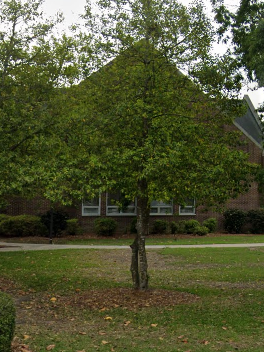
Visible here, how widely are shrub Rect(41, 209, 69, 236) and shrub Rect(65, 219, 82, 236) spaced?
7.9 inches

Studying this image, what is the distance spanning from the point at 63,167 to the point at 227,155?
2894mm

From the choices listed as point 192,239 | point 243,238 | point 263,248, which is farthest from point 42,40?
point 243,238

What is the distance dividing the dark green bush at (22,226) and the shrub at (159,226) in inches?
200

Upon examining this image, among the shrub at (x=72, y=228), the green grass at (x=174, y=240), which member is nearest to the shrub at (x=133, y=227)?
the green grass at (x=174, y=240)

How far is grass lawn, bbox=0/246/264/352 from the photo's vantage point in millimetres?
7336

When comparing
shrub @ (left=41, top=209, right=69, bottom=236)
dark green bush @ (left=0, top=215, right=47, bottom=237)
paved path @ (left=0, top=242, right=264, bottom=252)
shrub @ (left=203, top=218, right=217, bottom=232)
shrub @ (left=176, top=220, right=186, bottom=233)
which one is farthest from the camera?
shrub @ (left=203, top=218, right=217, bottom=232)

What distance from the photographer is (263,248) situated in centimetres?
1894

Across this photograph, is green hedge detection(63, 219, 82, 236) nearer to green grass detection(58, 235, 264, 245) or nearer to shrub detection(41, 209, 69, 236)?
shrub detection(41, 209, 69, 236)

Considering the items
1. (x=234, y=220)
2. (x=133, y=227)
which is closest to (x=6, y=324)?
(x=133, y=227)

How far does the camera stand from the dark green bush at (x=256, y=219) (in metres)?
26.1

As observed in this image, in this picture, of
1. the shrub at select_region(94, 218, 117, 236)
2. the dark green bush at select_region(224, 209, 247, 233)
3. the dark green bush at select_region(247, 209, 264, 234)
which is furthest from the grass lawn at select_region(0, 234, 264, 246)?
the dark green bush at select_region(247, 209, 264, 234)

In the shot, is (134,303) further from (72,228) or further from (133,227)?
(133,227)

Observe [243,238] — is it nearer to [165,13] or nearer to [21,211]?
[21,211]

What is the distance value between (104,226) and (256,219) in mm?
7934
